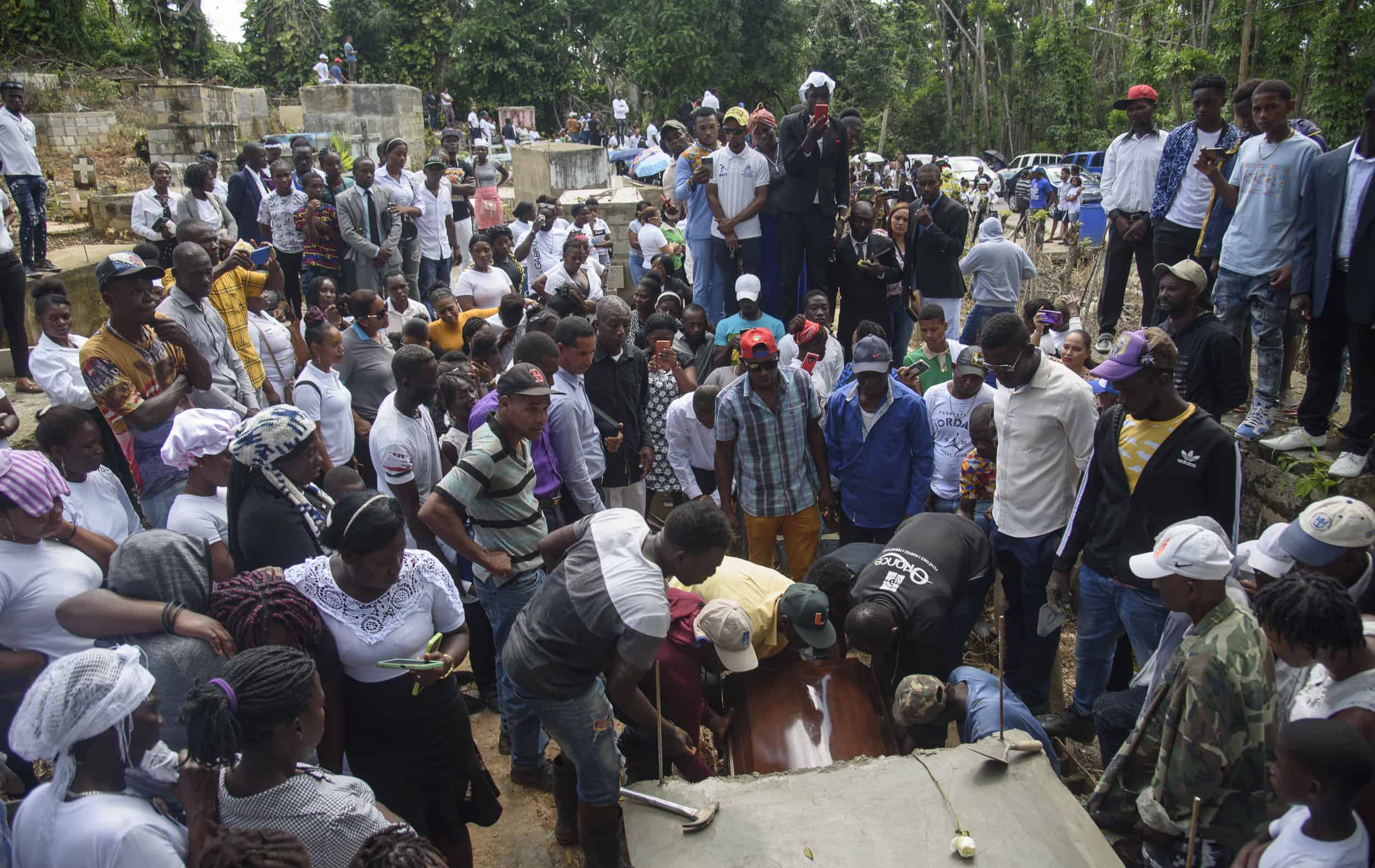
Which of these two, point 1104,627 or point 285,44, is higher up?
point 285,44

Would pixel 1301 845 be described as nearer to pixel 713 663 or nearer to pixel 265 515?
pixel 713 663

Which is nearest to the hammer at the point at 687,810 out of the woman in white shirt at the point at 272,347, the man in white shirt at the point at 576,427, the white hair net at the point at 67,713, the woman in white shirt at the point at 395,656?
the woman in white shirt at the point at 395,656

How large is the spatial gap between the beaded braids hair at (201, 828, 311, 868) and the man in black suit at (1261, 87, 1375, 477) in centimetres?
510

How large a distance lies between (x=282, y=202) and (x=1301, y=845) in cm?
850

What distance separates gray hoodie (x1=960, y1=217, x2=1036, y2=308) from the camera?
7402mm

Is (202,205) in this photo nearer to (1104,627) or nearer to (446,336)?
(446,336)

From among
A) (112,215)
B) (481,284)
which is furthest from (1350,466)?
(112,215)

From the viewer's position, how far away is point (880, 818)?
2.75m

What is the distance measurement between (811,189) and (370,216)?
3911 mm

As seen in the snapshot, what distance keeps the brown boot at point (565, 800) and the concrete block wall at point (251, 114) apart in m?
17.1

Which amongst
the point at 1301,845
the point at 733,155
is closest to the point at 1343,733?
the point at 1301,845

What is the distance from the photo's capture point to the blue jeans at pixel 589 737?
3.19 m

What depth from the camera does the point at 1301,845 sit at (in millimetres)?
2312

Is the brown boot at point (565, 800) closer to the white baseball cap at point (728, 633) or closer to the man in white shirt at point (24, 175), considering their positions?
the white baseball cap at point (728, 633)
